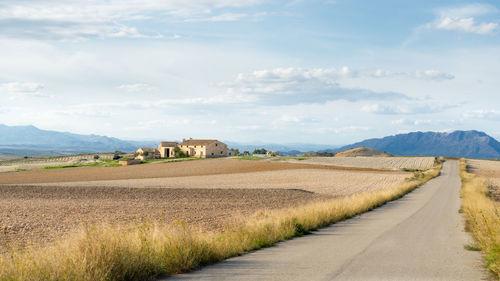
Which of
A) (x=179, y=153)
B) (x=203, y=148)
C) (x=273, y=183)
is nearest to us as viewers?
(x=273, y=183)

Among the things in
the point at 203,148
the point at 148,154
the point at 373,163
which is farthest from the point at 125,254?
the point at 148,154


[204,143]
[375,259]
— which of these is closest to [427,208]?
[375,259]

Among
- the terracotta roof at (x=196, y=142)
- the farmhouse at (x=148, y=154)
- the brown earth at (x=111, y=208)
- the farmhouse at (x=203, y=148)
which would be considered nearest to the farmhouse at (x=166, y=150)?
the farmhouse at (x=148, y=154)

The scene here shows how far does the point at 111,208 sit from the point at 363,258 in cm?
2078

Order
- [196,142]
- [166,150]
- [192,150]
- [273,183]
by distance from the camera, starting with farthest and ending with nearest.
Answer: [166,150] → [196,142] → [192,150] → [273,183]

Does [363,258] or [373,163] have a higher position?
[373,163]

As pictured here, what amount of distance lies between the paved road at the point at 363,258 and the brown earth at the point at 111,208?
4064mm

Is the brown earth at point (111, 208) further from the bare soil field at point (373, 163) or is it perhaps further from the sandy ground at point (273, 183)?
the bare soil field at point (373, 163)

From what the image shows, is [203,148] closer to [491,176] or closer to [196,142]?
[196,142]

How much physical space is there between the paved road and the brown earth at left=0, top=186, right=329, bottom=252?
13.3 ft

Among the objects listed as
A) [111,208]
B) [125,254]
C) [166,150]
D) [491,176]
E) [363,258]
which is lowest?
[491,176]

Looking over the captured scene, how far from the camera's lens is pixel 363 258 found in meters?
12.8

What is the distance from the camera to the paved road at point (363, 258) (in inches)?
422

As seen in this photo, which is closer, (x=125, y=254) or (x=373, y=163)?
(x=125, y=254)
